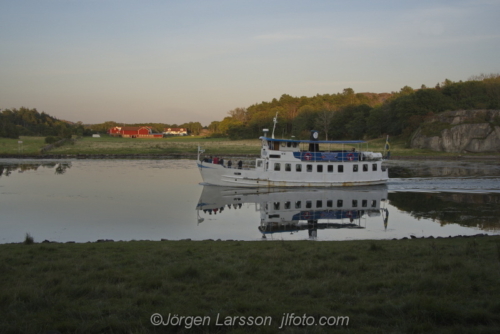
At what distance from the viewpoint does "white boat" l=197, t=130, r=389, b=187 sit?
40062mm

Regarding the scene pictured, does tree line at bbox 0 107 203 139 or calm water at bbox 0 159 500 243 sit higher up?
tree line at bbox 0 107 203 139

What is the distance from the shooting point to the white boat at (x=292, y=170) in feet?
131

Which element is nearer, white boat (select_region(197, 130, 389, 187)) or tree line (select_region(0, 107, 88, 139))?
white boat (select_region(197, 130, 389, 187))

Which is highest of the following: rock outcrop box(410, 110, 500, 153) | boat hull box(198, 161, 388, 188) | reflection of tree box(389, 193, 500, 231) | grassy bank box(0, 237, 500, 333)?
rock outcrop box(410, 110, 500, 153)

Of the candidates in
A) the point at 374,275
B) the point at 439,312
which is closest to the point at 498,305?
the point at 439,312

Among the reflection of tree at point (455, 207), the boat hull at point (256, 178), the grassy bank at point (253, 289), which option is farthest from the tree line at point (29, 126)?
the grassy bank at point (253, 289)

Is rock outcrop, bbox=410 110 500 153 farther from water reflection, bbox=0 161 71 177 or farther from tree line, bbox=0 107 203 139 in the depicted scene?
tree line, bbox=0 107 203 139

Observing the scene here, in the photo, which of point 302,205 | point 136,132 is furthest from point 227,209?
point 136,132

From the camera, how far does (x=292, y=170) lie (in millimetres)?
40688

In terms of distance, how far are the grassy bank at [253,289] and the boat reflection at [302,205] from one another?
8523 mm

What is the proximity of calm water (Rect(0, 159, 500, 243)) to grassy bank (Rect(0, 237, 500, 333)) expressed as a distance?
743 centimetres

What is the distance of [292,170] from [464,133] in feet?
192

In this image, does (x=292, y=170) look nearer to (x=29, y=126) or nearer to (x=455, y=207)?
(x=455, y=207)

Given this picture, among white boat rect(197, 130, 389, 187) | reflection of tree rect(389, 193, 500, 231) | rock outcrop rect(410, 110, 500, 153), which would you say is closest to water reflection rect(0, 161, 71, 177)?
white boat rect(197, 130, 389, 187)
